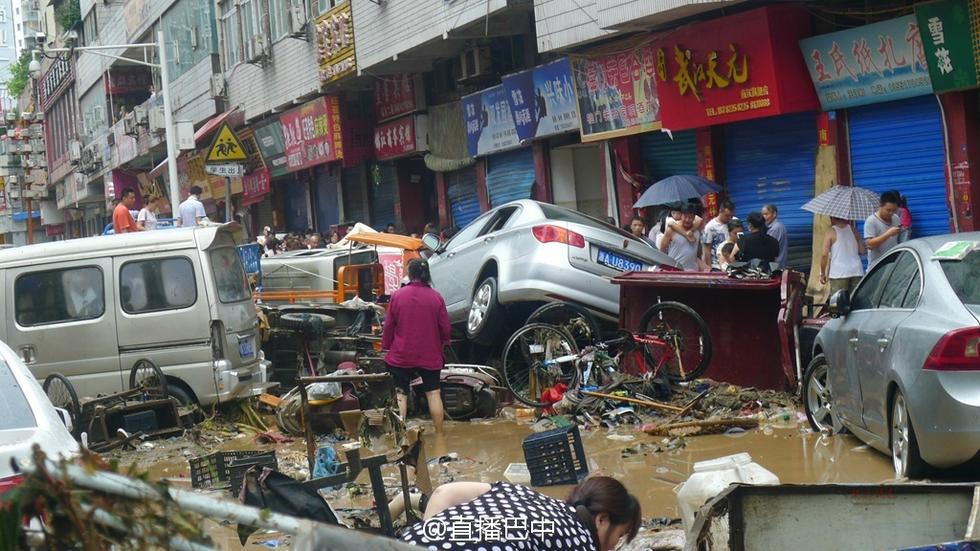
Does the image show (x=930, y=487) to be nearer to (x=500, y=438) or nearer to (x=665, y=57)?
(x=500, y=438)

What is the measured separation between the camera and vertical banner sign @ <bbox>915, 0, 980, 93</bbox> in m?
12.8

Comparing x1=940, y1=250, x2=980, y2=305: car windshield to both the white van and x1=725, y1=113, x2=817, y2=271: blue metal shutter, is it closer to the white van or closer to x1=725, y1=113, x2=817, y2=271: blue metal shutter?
the white van

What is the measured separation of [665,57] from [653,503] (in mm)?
10650

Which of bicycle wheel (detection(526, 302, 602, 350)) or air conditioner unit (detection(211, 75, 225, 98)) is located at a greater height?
air conditioner unit (detection(211, 75, 225, 98))

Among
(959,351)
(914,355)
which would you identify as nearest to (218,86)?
(914,355)

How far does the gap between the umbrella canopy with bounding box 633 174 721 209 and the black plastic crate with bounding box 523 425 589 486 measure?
8.85m

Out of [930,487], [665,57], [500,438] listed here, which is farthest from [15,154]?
[930,487]

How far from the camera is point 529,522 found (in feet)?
12.7

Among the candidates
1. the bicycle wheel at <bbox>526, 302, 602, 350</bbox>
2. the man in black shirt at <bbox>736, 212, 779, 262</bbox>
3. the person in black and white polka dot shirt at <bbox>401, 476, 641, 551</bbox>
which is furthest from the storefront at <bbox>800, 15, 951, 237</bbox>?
the person in black and white polka dot shirt at <bbox>401, 476, 641, 551</bbox>

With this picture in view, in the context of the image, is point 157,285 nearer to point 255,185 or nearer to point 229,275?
point 229,275

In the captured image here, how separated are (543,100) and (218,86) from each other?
58.4 ft

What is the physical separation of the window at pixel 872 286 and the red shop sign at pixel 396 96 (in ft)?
62.8

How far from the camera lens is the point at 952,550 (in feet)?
12.4

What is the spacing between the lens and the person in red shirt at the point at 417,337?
1135 cm
